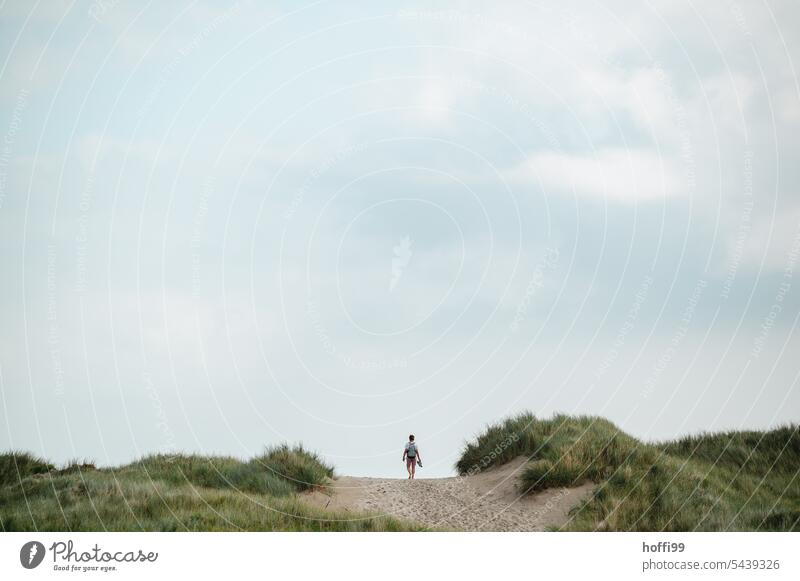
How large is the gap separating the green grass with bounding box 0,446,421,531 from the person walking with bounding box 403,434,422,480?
2375 millimetres

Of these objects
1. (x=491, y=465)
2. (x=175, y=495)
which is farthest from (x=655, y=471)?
(x=175, y=495)

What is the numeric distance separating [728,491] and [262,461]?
12.0 meters

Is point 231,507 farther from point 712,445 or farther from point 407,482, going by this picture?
point 712,445

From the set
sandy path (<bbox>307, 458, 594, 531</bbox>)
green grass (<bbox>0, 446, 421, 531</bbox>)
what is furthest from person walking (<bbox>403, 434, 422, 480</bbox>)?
green grass (<bbox>0, 446, 421, 531</bbox>)

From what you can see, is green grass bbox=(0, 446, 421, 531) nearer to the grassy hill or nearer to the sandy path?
the grassy hill

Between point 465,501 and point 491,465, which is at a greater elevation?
point 491,465

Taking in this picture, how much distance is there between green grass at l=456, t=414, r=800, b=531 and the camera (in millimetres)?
18000

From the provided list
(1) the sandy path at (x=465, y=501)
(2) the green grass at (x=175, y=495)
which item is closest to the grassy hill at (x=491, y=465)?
(2) the green grass at (x=175, y=495)

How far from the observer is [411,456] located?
22750mm

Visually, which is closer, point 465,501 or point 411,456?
point 465,501

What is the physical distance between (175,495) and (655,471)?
11474 millimetres

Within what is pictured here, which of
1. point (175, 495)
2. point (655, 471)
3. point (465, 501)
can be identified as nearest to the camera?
point (175, 495)

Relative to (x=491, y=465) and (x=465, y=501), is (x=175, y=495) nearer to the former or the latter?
(x=465, y=501)
